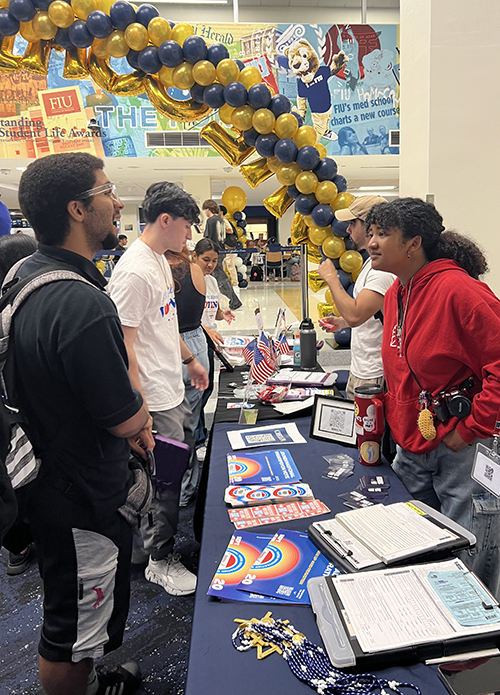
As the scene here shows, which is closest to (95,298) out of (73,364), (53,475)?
(73,364)

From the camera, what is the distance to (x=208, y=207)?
596cm

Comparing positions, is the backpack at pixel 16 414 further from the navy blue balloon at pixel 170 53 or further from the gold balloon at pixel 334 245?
the gold balloon at pixel 334 245

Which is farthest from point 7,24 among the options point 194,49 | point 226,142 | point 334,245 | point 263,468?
point 263,468

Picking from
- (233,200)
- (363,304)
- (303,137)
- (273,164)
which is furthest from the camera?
(233,200)

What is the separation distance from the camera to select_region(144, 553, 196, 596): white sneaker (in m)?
1.97

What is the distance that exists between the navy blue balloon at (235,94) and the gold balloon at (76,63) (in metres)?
0.87

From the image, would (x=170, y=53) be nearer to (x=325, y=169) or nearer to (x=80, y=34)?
(x=80, y=34)

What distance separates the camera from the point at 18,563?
226cm

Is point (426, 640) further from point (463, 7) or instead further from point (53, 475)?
point (463, 7)

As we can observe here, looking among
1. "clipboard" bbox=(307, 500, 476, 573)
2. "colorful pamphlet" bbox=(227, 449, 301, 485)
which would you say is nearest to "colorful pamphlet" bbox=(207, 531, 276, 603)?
"clipboard" bbox=(307, 500, 476, 573)

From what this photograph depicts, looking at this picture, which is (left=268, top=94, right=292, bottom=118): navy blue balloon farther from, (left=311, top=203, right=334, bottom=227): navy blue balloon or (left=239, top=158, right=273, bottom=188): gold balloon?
(left=311, top=203, right=334, bottom=227): navy blue balloon

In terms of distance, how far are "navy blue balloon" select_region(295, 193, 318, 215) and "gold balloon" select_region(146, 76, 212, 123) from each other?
802 mm

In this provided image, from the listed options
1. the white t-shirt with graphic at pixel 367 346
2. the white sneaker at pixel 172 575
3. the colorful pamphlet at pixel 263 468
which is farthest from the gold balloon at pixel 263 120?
the white sneaker at pixel 172 575

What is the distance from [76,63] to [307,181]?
1.56 metres
